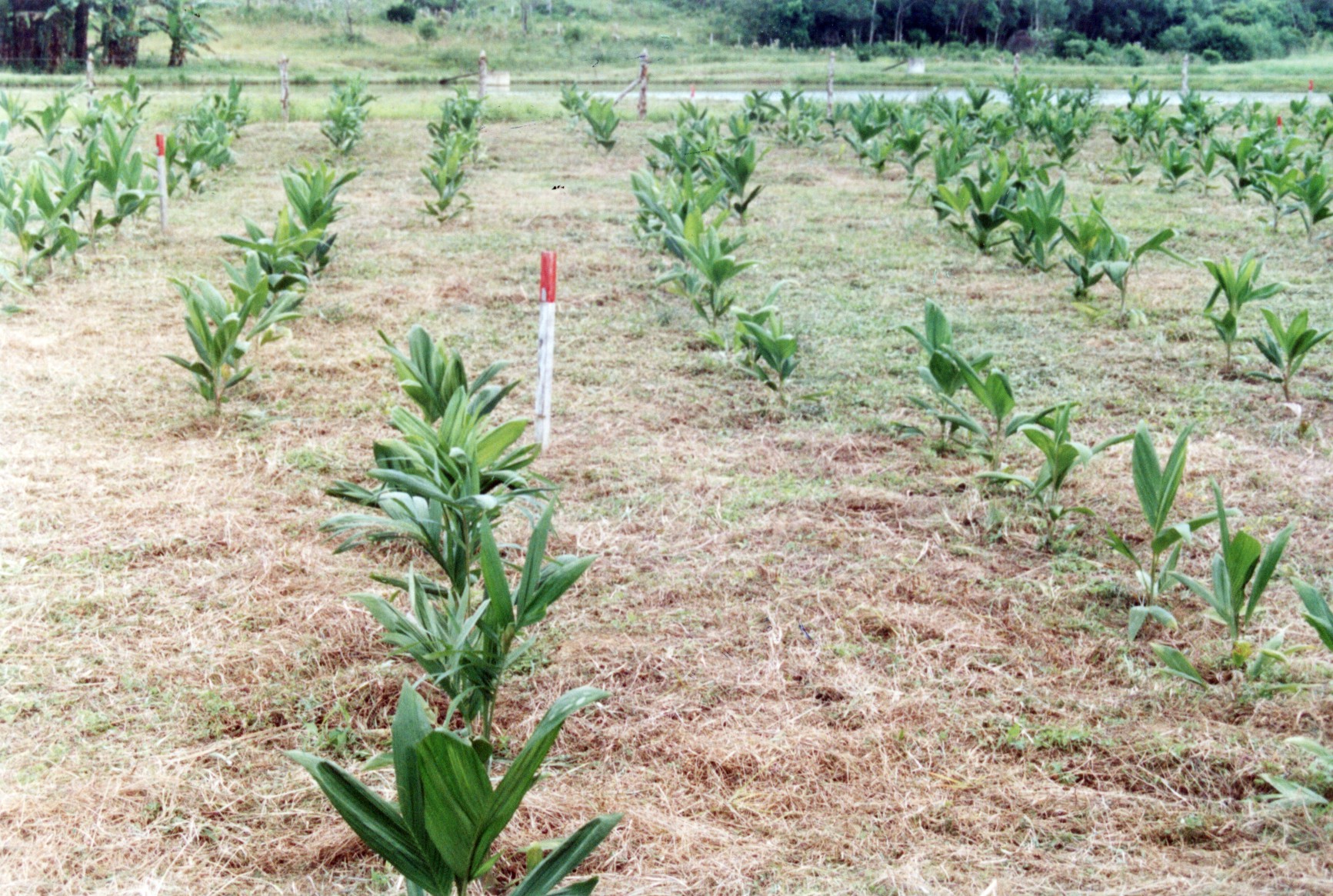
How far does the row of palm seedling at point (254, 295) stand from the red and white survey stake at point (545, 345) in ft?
4.06

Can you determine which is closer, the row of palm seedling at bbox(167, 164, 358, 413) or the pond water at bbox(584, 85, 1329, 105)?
the row of palm seedling at bbox(167, 164, 358, 413)

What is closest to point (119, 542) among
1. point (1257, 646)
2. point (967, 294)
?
point (1257, 646)

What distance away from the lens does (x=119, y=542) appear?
3559mm

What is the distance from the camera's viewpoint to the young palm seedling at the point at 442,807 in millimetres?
1604

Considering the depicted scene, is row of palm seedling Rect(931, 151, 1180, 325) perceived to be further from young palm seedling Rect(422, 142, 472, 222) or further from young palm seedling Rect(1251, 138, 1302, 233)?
young palm seedling Rect(422, 142, 472, 222)

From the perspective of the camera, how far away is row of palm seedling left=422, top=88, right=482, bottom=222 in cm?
936

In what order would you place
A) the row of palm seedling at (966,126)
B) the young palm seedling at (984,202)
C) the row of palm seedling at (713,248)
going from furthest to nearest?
1. the row of palm seedling at (966,126)
2. the young palm seedling at (984,202)
3. the row of palm seedling at (713,248)

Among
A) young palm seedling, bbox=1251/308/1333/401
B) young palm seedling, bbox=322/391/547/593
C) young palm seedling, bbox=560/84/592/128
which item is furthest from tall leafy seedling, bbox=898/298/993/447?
young palm seedling, bbox=560/84/592/128

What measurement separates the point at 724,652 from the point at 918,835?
0.83 meters

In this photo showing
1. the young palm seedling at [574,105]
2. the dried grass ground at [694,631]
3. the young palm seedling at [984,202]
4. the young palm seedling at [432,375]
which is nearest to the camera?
the dried grass ground at [694,631]

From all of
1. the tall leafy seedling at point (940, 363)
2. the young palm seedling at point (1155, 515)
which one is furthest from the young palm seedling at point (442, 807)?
the tall leafy seedling at point (940, 363)

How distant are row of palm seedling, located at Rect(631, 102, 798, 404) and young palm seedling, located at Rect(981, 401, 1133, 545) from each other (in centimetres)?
138

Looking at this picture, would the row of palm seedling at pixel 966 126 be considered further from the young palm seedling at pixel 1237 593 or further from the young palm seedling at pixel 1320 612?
the young palm seedling at pixel 1320 612

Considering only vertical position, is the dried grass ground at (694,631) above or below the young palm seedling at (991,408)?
below
